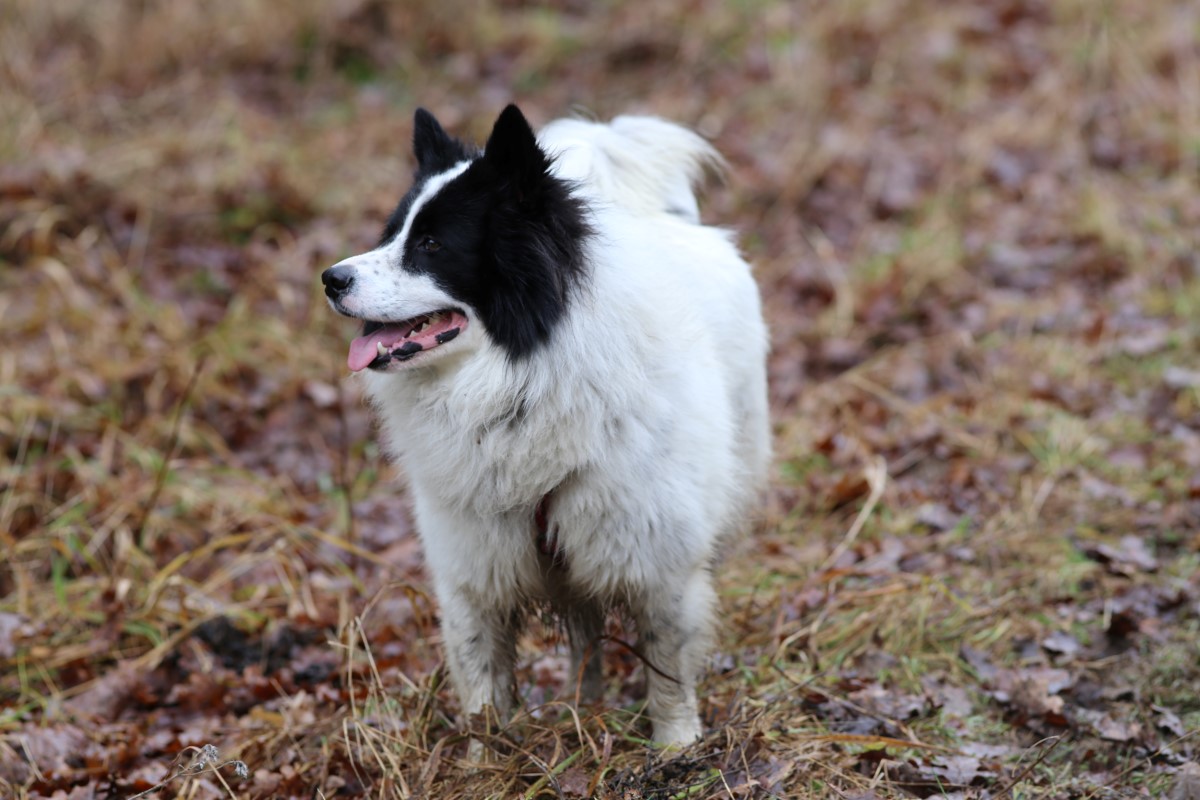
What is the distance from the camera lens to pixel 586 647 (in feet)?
12.4

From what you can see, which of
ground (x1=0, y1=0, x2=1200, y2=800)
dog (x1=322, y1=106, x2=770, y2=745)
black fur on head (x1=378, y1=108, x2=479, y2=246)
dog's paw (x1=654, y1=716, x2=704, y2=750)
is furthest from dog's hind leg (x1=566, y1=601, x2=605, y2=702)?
black fur on head (x1=378, y1=108, x2=479, y2=246)

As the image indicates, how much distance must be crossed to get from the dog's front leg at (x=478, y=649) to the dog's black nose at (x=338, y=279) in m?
0.99

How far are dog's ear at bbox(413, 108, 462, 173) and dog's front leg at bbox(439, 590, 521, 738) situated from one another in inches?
50.8

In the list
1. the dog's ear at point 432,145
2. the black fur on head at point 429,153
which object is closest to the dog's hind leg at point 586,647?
the black fur on head at point 429,153

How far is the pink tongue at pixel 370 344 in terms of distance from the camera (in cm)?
320

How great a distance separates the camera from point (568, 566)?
3412 mm

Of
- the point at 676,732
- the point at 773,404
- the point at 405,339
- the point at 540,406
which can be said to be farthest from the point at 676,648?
the point at 773,404

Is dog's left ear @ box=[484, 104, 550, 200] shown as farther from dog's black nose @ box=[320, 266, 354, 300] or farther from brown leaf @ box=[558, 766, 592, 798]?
brown leaf @ box=[558, 766, 592, 798]

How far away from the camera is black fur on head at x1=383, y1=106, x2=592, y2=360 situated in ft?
10.3

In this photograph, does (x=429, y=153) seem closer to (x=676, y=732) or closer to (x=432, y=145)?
(x=432, y=145)

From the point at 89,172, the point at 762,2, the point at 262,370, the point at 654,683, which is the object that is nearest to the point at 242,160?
the point at 89,172

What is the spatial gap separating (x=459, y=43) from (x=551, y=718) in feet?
27.4

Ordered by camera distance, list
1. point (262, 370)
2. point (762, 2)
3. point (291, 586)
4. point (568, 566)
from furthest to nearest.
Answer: point (762, 2), point (262, 370), point (291, 586), point (568, 566)

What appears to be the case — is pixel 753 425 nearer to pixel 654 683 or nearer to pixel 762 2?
pixel 654 683
